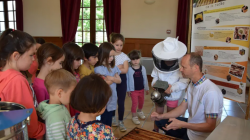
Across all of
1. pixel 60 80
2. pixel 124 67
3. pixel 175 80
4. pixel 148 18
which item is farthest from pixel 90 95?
pixel 148 18

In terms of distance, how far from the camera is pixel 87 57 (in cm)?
247

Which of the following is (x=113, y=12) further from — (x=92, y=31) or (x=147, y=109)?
(x=147, y=109)

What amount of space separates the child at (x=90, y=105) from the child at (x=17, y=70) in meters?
0.35

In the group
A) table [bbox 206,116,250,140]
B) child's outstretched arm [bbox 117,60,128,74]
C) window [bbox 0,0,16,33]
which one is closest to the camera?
table [bbox 206,116,250,140]

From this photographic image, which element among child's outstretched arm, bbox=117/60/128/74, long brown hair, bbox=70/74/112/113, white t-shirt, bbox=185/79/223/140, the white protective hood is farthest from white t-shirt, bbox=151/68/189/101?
A: long brown hair, bbox=70/74/112/113

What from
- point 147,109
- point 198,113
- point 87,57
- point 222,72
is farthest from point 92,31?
point 198,113

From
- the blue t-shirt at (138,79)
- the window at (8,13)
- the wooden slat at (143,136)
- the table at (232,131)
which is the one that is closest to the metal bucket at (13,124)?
the wooden slat at (143,136)

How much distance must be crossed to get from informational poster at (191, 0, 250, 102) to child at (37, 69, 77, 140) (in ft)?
6.33

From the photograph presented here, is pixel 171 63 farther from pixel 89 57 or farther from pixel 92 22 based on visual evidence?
pixel 92 22

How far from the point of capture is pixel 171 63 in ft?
7.53

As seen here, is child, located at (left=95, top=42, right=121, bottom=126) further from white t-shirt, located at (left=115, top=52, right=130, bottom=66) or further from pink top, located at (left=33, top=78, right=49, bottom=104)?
pink top, located at (left=33, top=78, right=49, bottom=104)

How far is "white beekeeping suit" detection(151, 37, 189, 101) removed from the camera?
224 centimetres

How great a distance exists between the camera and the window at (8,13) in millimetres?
7398

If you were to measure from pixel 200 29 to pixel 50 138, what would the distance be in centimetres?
238
